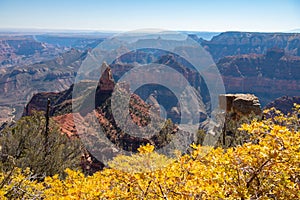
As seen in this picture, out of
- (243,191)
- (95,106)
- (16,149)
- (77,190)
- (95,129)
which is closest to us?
(243,191)

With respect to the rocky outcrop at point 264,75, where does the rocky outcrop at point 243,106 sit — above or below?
above

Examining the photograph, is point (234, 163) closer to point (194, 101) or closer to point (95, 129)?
point (95, 129)

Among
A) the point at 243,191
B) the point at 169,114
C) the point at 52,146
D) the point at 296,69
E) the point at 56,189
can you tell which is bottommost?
the point at 169,114

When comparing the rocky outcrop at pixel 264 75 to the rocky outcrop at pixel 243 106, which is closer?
the rocky outcrop at pixel 243 106

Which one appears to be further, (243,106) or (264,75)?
(264,75)

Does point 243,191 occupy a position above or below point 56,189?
above

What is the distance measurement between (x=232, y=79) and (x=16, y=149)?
180674 mm

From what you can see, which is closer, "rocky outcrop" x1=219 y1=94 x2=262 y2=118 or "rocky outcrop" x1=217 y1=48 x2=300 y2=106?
"rocky outcrop" x1=219 y1=94 x2=262 y2=118

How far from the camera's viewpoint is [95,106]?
1875 inches

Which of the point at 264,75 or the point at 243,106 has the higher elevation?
the point at 243,106

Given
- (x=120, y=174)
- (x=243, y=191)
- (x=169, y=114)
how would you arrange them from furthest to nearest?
(x=169, y=114), (x=120, y=174), (x=243, y=191)

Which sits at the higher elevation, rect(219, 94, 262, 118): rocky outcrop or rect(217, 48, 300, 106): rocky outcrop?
rect(219, 94, 262, 118): rocky outcrop

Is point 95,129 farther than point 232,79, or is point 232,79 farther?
point 232,79

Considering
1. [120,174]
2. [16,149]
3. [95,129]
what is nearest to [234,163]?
[120,174]
